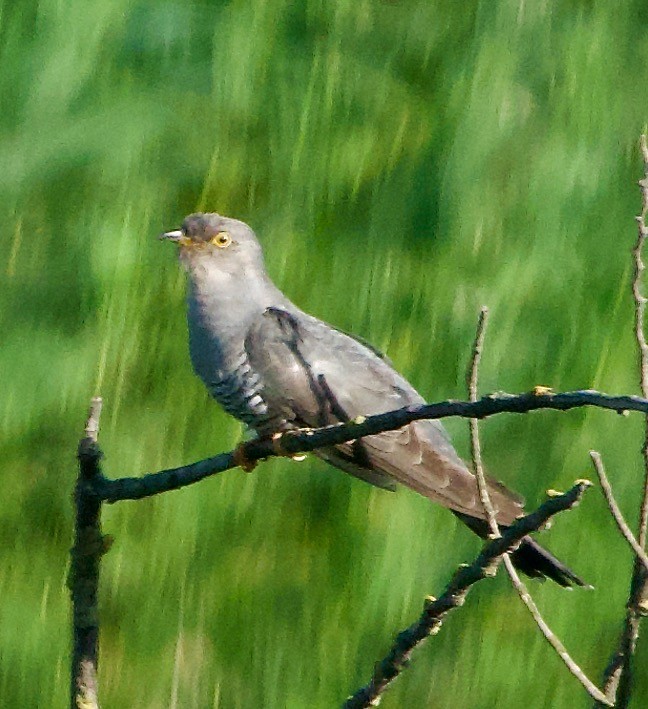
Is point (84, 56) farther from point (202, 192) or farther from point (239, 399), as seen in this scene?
point (239, 399)

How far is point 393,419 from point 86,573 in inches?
32.9

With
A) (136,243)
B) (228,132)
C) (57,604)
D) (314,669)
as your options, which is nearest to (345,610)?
(314,669)

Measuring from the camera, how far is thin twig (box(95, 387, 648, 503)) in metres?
1.57

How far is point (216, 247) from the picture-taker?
144 inches

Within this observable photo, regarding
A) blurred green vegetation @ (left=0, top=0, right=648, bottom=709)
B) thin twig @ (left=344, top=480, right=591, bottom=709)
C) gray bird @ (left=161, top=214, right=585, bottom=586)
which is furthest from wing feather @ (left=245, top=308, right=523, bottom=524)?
thin twig @ (left=344, top=480, right=591, bottom=709)

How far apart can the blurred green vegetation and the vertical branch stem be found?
1.70 metres

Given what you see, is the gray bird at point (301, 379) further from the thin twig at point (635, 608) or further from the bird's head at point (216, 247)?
the thin twig at point (635, 608)

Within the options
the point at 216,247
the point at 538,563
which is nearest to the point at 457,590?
the point at 538,563

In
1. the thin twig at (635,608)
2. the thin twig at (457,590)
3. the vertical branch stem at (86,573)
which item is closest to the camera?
the thin twig at (457,590)

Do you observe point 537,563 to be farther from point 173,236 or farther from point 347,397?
point 173,236

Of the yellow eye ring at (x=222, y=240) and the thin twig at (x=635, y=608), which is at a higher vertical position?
the yellow eye ring at (x=222, y=240)

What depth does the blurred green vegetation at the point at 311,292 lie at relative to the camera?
13.0 ft

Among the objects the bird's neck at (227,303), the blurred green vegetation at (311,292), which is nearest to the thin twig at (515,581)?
the bird's neck at (227,303)

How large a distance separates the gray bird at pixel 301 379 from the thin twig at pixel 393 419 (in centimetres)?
61
